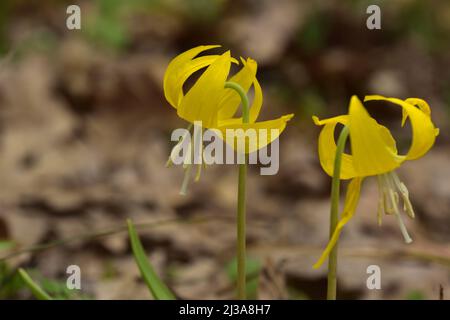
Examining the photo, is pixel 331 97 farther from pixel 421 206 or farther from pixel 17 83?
pixel 17 83

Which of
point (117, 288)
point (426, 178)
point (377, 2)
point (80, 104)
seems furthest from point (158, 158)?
point (377, 2)

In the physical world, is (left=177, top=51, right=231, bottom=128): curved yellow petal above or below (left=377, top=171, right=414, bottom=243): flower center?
above

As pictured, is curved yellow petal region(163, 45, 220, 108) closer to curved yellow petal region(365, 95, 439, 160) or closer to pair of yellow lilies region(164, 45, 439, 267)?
pair of yellow lilies region(164, 45, 439, 267)

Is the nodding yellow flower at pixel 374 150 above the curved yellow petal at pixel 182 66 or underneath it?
underneath

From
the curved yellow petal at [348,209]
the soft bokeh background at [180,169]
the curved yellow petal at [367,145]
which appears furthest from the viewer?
the soft bokeh background at [180,169]

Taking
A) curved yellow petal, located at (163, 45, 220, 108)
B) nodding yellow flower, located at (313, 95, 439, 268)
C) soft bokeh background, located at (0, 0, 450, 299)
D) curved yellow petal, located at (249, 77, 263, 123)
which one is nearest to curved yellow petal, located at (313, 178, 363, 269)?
nodding yellow flower, located at (313, 95, 439, 268)

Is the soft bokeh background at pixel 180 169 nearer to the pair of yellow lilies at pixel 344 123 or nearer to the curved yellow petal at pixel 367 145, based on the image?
the pair of yellow lilies at pixel 344 123

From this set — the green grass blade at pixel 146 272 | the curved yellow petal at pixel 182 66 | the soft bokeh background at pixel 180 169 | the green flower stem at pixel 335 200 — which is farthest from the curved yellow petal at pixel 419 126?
the soft bokeh background at pixel 180 169
